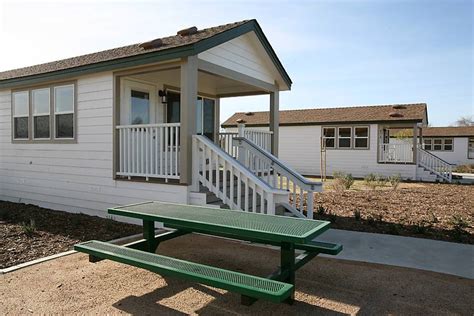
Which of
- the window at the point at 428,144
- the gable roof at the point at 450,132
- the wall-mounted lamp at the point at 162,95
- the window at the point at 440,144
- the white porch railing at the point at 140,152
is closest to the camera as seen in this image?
the white porch railing at the point at 140,152

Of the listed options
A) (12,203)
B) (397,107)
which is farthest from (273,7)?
(397,107)

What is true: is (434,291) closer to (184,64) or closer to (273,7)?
(184,64)

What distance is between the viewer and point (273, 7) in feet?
25.8

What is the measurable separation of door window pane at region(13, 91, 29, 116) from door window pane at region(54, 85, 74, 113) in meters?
1.37

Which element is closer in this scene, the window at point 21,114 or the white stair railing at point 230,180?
the white stair railing at point 230,180

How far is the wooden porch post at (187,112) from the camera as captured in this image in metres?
6.30

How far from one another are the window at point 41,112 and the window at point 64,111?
385mm

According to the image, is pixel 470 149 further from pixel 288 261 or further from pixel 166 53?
pixel 288 261

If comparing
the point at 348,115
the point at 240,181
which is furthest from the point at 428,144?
the point at 240,181

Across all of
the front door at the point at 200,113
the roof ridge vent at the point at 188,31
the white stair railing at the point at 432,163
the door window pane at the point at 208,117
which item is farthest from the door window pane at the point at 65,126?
the white stair railing at the point at 432,163

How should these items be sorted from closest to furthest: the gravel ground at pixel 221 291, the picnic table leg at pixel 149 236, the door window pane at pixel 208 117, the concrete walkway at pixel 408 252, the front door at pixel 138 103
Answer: the gravel ground at pixel 221 291 < the picnic table leg at pixel 149 236 < the concrete walkway at pixel 408 252 < the front door at pixel 138 103 < the door window pane at pixel 208 117

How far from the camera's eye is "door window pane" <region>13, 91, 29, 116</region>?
31.0ft

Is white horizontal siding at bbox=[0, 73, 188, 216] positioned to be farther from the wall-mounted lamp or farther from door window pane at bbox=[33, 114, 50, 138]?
the wall-mounted lamp

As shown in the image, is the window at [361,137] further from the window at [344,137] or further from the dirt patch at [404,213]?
the dirt patch at [404,213]
